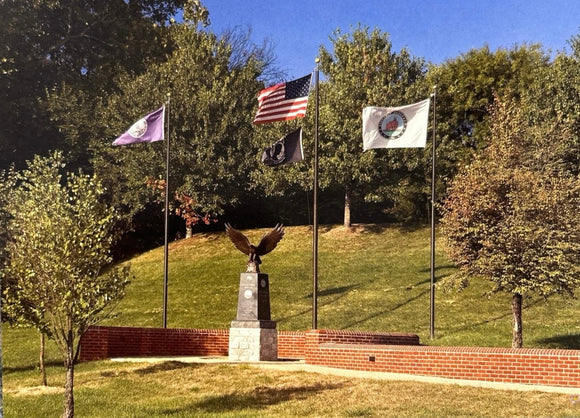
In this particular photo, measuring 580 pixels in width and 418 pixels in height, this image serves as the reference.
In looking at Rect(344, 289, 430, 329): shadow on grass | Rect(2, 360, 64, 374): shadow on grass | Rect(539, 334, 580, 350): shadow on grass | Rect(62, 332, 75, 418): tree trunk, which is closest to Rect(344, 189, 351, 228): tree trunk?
Rect(344, 289, 430, 329): shadow on grass

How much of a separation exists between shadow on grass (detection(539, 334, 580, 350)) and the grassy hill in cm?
3

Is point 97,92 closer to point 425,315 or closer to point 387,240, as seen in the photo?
point 387,240

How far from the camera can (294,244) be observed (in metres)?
43.3

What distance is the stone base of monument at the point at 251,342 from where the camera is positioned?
21359mm

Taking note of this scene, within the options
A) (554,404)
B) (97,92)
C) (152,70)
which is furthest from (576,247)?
(97,92)

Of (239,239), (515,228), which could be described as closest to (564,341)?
(515,228)

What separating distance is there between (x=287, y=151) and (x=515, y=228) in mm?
7115

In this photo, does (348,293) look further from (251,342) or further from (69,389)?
(69,389)

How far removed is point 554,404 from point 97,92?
42.5 metres

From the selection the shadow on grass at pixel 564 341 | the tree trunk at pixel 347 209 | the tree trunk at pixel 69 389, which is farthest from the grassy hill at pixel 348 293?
the tree trunk at pixel 69 389

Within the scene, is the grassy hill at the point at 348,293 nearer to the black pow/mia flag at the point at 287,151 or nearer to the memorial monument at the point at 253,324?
the memorial monument at the point at 253,324

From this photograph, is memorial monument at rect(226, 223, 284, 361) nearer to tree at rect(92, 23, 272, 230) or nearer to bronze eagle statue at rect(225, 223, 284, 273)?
bronze eagle statue at rect(225, 223, 284, 273)

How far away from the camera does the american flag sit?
22391 millimetres

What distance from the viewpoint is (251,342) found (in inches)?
843
